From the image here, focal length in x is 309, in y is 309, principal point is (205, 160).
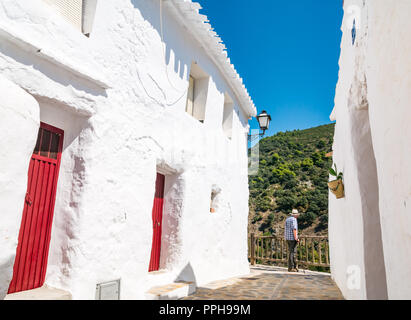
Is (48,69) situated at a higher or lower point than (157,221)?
higher

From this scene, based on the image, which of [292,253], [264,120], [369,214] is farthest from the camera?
[264,120]

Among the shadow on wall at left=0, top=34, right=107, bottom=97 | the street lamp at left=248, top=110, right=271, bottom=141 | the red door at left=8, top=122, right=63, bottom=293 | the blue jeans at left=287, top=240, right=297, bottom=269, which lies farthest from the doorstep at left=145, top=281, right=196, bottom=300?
the street lamp at left=248, top=110, right=271, bottom=141

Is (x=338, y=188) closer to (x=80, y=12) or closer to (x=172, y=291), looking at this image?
(x=172, y=291)

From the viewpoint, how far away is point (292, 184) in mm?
23344

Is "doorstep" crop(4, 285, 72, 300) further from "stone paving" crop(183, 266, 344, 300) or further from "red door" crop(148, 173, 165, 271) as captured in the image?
"stone paving" crop(183, 266, 344, 300)

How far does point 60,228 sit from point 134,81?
2098 mm

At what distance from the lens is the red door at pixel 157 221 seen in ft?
16.5

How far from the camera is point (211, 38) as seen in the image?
5992mm

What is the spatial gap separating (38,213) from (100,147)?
3.12ft

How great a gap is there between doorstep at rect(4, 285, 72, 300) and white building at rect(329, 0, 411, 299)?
2.86 meters

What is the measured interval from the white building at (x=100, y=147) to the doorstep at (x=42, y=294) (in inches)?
2.2

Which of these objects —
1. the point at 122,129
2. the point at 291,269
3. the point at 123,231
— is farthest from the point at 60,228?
the point at 291,269

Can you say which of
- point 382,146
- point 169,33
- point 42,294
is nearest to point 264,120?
point 169,33

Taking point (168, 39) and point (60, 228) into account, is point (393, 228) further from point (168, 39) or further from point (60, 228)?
point (168, 39)
